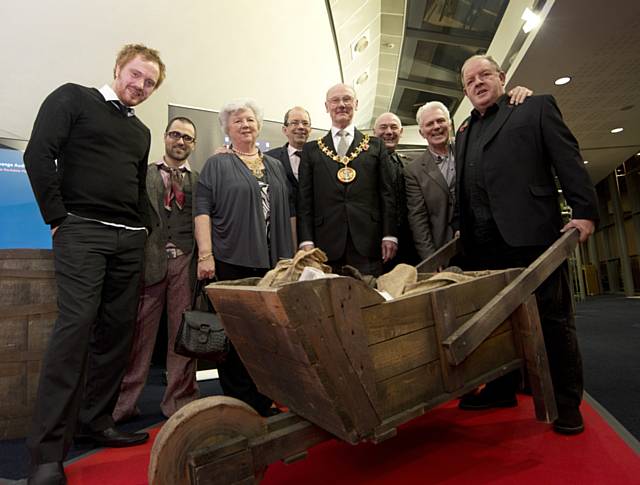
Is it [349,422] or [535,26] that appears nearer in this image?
[349,422]

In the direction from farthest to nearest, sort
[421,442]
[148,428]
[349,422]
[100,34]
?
[100,34]
[148,428]
[421,442]
[349,422]

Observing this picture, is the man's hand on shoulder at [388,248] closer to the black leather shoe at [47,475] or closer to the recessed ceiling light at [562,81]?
the black leather shoe at [47,475]

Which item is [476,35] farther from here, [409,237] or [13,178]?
[13,178]

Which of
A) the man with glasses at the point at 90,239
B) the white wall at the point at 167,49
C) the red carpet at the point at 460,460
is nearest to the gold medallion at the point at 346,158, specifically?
the man with glasses at the point at 90,239

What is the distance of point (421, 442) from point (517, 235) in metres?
0.94

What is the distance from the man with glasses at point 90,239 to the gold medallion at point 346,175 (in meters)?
0.99

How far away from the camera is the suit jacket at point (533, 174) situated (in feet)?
5.82

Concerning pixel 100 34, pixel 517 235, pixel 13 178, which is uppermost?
pixel 100 34

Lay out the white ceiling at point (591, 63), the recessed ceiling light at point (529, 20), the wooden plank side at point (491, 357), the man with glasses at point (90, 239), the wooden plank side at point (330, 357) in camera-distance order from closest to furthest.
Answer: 1. the wooden plank side at point (330, 357)
2. the wooden plank side at point (491, 357)
3. the man with glasses at point (90, 239)
4. the white ceiling at point (591, 63)
5. the recessed ceiling light at point (529, 20)

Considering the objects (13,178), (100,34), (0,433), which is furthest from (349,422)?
(100,34)

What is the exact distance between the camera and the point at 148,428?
7.27 ft

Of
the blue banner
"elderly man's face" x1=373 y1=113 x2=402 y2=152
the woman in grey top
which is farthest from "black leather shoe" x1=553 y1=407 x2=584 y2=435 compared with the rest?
the blue banner

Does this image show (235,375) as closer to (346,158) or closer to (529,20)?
(346,158)

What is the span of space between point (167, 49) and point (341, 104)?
7.46ft
